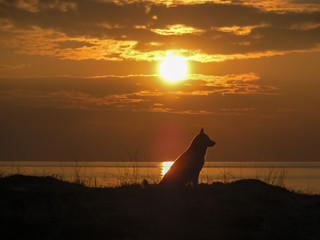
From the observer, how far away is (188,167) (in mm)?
13969

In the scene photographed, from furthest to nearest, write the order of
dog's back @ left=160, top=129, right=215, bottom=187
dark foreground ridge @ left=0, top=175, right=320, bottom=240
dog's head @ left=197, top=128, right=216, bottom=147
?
1. dog's head @ left=197, top=128, right=216, bottom=147
2. dog's back @ left=160, top=129, right=215, bottom=187
3. dark foreground ridge @ left=0, top=175, right=320, bottom=240

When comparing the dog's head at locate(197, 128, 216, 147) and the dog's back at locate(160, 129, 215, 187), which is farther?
the dog's head at locate(197, 128, 216, 147)

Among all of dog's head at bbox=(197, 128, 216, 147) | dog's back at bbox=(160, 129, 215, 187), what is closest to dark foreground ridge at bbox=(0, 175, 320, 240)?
dog's back at bbox=(160, 129, 215, 187)

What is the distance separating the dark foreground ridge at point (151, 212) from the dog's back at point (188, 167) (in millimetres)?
545

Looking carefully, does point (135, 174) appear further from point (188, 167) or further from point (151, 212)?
point (151, 212)

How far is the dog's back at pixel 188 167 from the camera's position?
13758mm

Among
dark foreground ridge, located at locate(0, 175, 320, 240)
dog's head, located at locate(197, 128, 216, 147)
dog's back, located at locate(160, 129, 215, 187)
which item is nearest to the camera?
dark foreground ridge, located at locate(0, 175, 320, 240)

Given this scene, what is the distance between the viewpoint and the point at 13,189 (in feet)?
39.9

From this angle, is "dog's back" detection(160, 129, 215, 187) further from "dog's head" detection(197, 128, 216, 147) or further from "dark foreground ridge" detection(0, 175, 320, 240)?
"dark foreground ridge" detection(0, 175, 320, 240)

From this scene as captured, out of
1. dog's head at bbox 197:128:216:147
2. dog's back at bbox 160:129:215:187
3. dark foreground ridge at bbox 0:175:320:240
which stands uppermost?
dog's head at bbox 197:128:216:147

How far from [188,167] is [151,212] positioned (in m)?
3.20

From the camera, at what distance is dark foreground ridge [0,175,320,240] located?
980 cm

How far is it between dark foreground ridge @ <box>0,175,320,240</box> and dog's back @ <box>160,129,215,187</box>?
0.55 meters

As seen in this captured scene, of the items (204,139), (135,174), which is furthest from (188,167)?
(135,174)
